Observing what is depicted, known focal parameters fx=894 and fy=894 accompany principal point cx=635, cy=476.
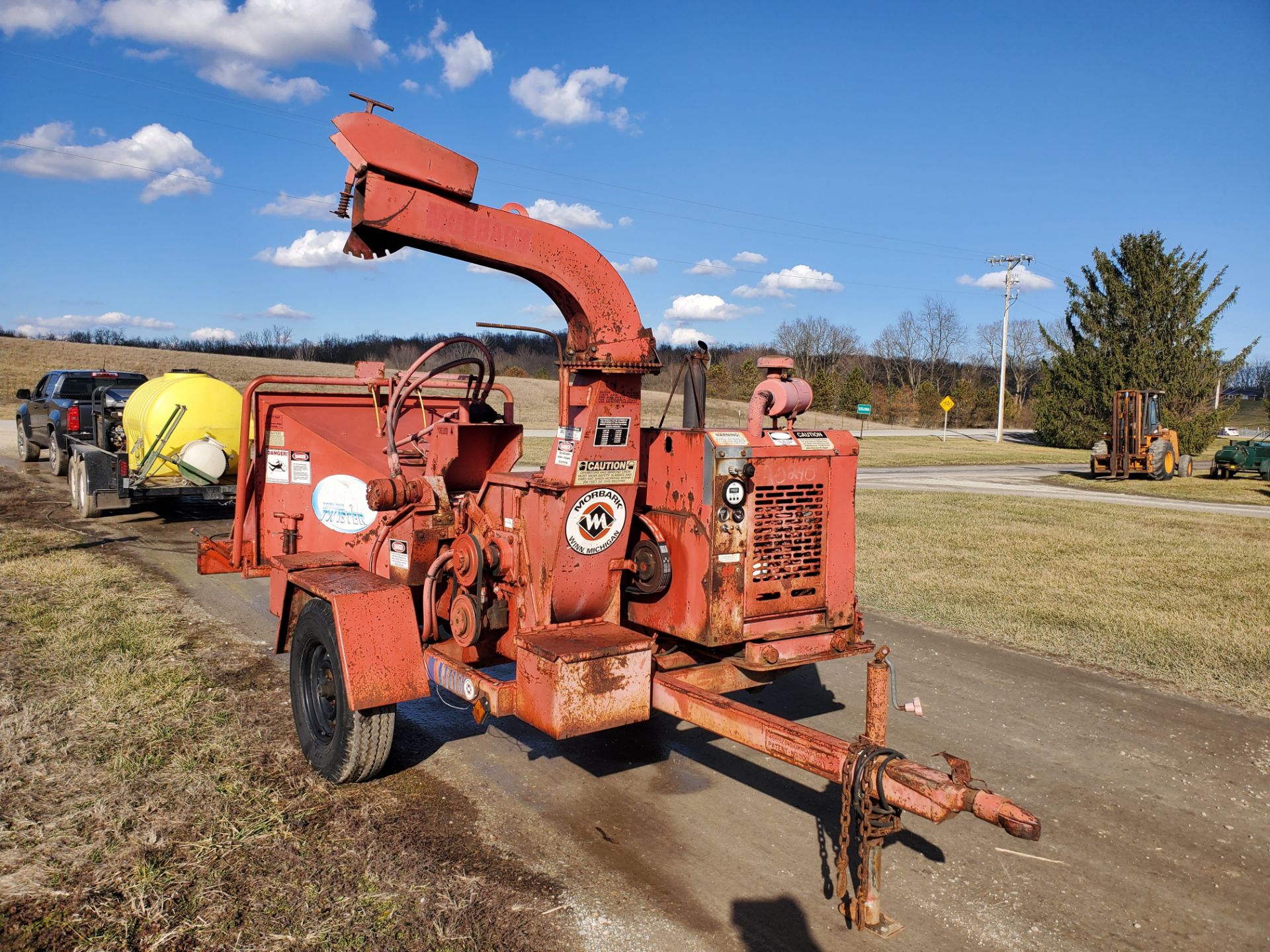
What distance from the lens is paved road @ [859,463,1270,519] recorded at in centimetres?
1898

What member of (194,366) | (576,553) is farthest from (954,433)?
(576,553)

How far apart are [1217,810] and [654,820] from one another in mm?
2984

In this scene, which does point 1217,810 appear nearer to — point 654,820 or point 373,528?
point 654,820

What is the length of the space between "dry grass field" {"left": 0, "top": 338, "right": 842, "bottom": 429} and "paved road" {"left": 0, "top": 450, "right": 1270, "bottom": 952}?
29958 millimetres

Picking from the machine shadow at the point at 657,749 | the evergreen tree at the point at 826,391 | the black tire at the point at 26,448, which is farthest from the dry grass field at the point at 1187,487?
the evergreen tree at the point at 826,391

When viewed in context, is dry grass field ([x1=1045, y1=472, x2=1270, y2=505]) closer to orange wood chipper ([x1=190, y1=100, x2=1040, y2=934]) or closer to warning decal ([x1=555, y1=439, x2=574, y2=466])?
orange wood chipper ([x1=190, y1=100, x2=1040, y2=934])

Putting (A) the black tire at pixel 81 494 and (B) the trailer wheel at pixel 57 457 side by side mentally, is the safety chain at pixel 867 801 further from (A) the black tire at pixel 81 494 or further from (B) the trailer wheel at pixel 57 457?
(B) the trailer wheel at pixel 57 457

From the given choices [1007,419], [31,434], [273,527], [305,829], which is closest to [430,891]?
[305,829]

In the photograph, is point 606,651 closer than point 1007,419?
Yes

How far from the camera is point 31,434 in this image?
19.7 m

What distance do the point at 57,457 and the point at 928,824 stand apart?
59.6 feet

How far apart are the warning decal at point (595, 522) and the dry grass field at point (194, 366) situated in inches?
1241

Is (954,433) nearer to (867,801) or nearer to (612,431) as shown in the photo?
(612,431)

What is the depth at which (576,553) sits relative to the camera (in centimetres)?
429
